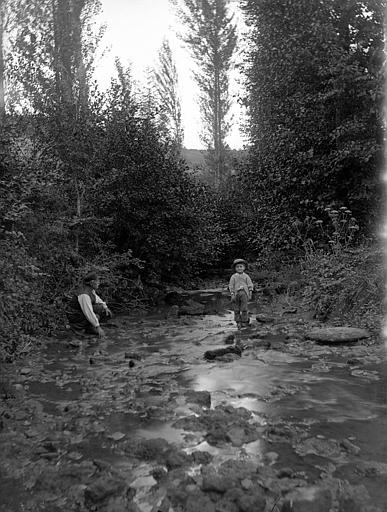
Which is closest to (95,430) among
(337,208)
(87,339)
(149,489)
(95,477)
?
(95,477)

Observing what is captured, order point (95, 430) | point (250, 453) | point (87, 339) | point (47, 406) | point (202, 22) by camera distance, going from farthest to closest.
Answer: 1. point (202, 22)
2. point (87, 339)
3. point (47, 406)
4. point (95, 430)
5. point (250, 453)

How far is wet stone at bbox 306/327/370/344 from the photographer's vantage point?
28.0 feet

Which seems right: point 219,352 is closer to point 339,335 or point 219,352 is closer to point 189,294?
point 339,335

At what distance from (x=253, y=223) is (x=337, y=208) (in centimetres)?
431

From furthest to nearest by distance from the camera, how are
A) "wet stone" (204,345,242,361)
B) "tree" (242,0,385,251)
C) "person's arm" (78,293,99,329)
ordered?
"tree" (242,0,385,251) < "person's arm" (78,293,99,329) < "wet stone" (204,345,242,361)

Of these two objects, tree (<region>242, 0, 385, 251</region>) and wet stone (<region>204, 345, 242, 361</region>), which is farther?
tree (<region>242, 0, 385, 251</region>)

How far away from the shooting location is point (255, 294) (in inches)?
755

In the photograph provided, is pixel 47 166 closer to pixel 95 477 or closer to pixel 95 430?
pixel 95 430

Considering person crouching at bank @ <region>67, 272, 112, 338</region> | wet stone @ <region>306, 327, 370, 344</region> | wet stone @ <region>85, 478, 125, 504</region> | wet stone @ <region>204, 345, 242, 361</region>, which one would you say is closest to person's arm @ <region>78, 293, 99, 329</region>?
person crouching at bank @ <region>67, 272, 112, 338</region>

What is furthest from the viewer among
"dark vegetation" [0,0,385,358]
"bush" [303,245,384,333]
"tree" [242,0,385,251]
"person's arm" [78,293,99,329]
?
"tree" [242,0,385,251]

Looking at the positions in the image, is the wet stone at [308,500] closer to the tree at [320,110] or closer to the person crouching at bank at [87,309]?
the person crouching at bank at [87,309]

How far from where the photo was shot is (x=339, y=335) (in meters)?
8.63

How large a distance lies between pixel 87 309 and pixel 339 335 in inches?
204

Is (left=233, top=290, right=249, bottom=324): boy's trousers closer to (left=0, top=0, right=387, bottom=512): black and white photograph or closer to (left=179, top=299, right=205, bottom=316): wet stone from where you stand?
(left=0, top=0, right=387, bottom=512): black and white photograph
